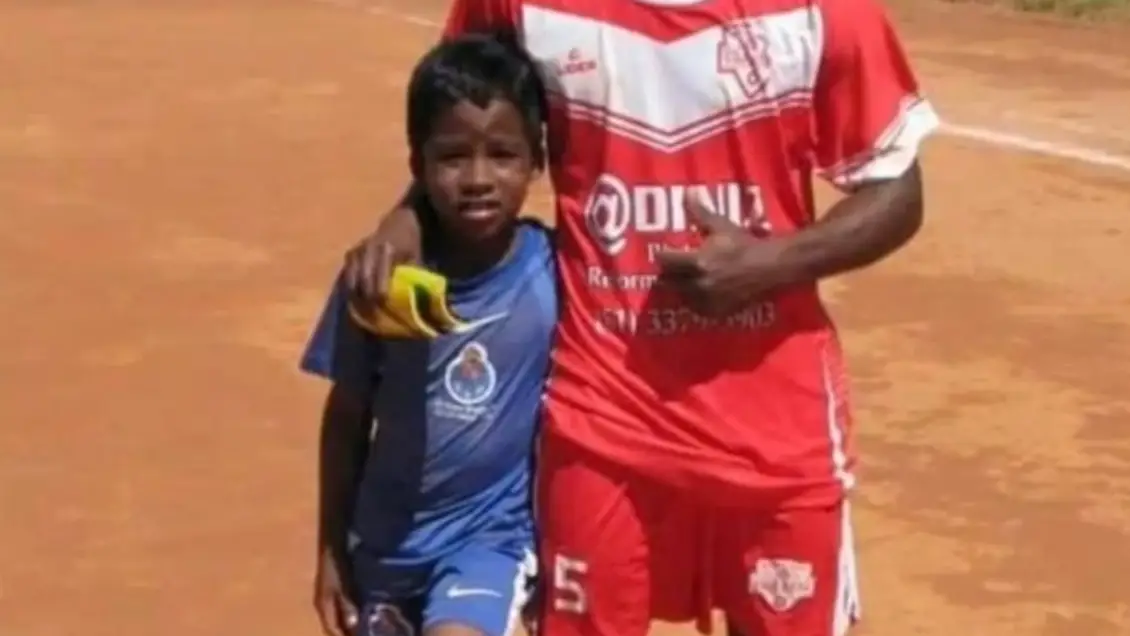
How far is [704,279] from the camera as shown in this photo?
3.53 m

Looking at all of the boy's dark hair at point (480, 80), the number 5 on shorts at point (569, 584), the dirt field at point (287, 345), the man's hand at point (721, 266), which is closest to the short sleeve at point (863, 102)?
the man's hand at point (721, 266)

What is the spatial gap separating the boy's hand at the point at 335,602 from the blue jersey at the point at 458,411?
0.06 meters

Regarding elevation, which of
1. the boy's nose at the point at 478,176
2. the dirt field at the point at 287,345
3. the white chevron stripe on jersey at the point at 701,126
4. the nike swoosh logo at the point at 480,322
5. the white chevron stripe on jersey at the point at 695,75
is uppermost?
the white chevron stripe on jersey at the point at 695,75

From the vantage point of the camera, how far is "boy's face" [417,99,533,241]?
3.72 meters

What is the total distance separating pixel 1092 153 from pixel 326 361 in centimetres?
837

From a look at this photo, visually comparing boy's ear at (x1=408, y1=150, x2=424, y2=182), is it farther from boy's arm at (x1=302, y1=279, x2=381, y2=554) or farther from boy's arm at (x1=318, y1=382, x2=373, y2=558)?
boy's arm at (x1=318, y1=382, x2=373, y2=558)

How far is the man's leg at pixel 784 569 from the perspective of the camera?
371 cm

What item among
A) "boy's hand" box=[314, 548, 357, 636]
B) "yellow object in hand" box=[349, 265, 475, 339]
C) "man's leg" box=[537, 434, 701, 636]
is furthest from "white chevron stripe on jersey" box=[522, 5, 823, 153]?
"boy's hand" box=[314, 548, 357, 636]

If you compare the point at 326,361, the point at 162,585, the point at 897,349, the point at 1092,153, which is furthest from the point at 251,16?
the point at 326,361

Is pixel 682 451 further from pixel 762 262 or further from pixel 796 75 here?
pixel 796 75

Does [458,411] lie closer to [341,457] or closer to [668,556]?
[341,457]

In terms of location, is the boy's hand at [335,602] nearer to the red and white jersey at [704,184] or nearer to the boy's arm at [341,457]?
the boy's arm at [341,457]

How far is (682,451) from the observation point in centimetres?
368

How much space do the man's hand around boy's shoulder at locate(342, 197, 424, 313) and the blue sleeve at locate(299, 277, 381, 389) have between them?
0.53ft
